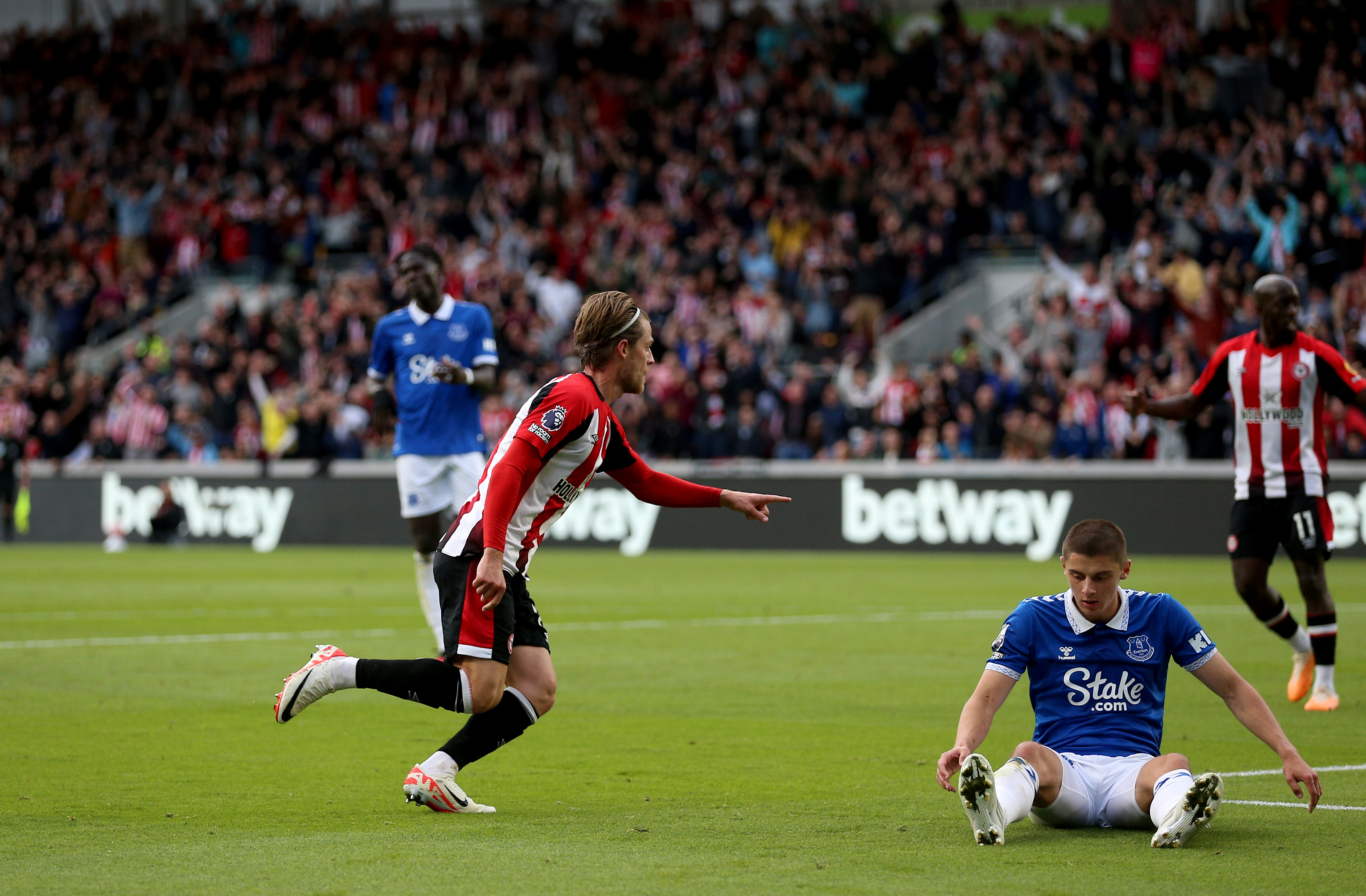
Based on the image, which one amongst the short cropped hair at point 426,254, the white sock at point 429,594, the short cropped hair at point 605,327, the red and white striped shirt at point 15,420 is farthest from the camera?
the red and white striped shirt at point 15,420

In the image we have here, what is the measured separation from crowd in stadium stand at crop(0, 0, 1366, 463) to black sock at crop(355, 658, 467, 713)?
42.4ft

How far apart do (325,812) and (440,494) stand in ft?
17.6

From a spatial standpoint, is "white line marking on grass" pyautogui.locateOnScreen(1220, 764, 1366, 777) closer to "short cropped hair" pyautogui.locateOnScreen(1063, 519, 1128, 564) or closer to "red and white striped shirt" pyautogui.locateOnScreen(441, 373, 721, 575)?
"short cropped hair" pyautogui.locateOnScreen(1063, 519, 1128, 564)

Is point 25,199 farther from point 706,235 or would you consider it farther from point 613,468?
point 613,468

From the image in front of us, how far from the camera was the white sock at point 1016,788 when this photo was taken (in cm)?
551

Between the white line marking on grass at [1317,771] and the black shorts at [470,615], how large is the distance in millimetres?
2908

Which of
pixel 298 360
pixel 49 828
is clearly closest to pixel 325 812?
pixel 49 828

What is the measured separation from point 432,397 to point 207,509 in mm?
18518

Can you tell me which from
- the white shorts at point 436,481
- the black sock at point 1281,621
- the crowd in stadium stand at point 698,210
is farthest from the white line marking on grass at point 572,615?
the black sock at point 1281,621

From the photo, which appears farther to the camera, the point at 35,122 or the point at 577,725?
the point at 35,122

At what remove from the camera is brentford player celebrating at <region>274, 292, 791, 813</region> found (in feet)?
20.0

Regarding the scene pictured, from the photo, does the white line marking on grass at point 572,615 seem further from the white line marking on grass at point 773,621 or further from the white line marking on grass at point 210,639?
the white line marking on grass at point 210,639

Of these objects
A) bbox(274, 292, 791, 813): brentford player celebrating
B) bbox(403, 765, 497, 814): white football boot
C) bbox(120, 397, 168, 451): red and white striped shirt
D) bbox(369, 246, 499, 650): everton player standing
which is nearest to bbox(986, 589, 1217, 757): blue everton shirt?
bbox(274, 292, 791, 813): brentford player celebrating

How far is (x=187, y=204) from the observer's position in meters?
38.1
